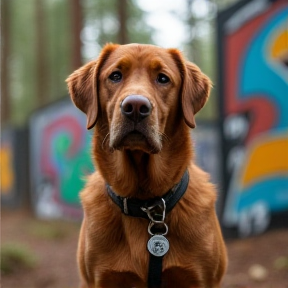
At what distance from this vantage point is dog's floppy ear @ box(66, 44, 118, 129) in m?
3.72

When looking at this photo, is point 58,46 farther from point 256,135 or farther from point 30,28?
point 256,135

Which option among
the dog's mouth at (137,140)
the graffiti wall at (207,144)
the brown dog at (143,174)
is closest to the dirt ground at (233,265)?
the brown dog at (143,174)

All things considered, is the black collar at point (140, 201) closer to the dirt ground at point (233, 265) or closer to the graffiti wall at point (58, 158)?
the dirt ground at point (233, 265)

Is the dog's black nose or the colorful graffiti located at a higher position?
the dog's black nose

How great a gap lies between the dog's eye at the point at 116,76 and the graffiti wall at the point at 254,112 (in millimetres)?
4362

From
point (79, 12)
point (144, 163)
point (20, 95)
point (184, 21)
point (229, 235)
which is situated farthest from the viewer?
point (20, 95)

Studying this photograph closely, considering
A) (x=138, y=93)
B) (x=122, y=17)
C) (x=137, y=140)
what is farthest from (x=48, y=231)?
(x=138, y=93)

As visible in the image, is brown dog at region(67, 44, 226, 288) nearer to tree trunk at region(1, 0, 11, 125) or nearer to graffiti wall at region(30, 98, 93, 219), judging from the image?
graffiti wall at region(30, 98, 93, 219)

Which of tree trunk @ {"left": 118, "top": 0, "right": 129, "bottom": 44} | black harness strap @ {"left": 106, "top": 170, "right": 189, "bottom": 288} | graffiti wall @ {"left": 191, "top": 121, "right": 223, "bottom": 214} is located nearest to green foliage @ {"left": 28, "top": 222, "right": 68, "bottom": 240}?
graffiti wall @ {"left": 191, "top": 121, "right": 223, "bottom": 214}

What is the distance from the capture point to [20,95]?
37594 millimetres

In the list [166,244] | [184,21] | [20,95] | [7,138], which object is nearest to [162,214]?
[166,244]

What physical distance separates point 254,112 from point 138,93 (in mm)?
5121

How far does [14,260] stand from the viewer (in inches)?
301

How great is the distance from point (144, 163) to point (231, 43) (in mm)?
5522
